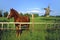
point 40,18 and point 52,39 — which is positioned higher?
point 40,18

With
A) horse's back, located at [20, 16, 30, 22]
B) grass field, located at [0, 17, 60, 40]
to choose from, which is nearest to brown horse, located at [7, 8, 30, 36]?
horse's back, located at [20, 16, 30, 22]

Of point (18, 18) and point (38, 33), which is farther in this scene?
point (18, 18)

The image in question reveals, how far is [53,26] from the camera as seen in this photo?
199 inches

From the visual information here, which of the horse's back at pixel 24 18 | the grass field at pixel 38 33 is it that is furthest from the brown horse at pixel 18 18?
the grass field at pixel 38 33

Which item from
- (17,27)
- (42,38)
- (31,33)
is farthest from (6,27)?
(42,38)

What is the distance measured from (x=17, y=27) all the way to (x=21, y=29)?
0.13 meters

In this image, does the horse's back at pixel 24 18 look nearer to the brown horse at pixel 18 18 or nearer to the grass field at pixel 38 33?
the brown horse at pixel 18 18

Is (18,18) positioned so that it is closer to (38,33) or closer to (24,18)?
(24,18)

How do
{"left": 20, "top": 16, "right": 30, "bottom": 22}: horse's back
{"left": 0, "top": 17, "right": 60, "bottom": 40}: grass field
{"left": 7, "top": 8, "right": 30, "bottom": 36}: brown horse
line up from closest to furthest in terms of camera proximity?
1. {"left": 0, "top": 17, "right": 60, "bottom": 40}: grass field
2. {"left": 7, "top": 8, "right": 30, "bottom": 36}: brown horse
3. {"left": 20, "top": 16, "right": 30, "bottom": 22}: horse's back

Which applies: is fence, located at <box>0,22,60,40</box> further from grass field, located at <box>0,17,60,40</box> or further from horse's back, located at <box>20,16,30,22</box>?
horse's back, located at <box>20,16,30,22</box>

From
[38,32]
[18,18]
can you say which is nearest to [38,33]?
[38,32]

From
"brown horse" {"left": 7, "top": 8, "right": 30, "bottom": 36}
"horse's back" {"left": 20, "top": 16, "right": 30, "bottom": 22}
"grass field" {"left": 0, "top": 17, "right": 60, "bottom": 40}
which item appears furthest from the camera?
"horse's back" {"left": 20, "top": 16, "right": 30, "bottom": 22}

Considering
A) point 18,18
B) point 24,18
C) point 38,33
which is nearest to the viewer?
point 38,33

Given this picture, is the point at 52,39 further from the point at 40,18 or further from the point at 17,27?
the point at 40,18
